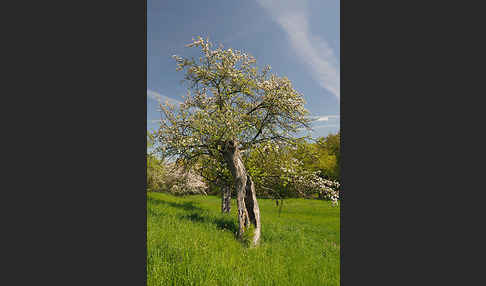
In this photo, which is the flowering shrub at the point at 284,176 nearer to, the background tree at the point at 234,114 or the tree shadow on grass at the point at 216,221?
the background tree at the point at 234,114

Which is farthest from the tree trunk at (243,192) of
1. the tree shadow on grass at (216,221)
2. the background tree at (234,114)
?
the tree shadow on grass at (216,221)

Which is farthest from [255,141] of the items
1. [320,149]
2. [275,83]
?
[320,149]

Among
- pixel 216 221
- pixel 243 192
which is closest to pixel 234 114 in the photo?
pixel 243 192

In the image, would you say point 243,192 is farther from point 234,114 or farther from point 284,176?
point 234,114

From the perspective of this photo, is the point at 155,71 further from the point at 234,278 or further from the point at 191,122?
the point at 234,278

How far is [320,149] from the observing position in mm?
6316

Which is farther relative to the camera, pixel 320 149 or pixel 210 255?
pixel 320 149

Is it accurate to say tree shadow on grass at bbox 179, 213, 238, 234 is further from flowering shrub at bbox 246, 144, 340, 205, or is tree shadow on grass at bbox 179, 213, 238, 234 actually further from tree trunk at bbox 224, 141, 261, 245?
flowering shrub at bbox 246, 144, 340, 205

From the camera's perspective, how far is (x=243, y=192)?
539cm

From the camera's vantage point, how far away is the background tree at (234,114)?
516cm

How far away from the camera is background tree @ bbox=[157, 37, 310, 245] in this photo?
16.9 ft

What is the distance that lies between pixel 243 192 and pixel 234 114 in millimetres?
2272
